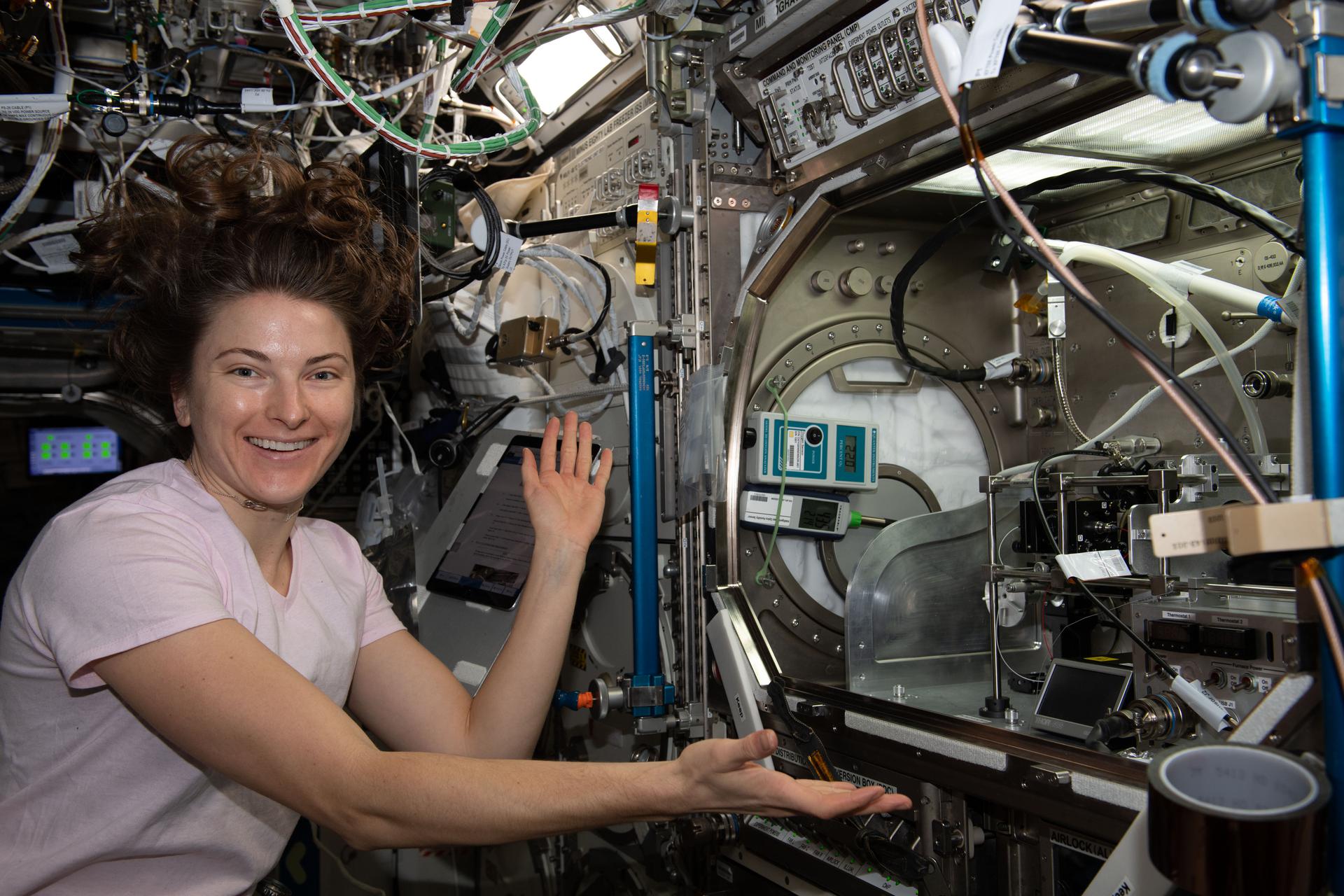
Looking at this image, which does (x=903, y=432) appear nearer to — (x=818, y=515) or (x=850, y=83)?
(x=818, y=515)

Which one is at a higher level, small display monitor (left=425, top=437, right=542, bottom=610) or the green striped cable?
the green striped cable

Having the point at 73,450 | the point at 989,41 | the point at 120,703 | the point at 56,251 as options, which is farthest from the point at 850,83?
the point at 73,450

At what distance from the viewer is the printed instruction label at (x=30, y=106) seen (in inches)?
120

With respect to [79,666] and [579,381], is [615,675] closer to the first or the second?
[579,381]

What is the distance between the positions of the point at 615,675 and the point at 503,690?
115 cm

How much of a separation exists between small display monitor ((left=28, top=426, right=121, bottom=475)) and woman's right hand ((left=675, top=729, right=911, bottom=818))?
4.47 meters

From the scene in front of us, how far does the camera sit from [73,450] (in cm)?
480

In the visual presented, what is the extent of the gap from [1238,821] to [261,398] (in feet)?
5.74

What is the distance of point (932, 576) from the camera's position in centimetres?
286

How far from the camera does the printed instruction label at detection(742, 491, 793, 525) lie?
9.55 feet

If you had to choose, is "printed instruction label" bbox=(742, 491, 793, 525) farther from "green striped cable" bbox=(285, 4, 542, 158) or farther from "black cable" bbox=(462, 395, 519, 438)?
"green striped cable" bbox=(285, 4, 542, 158)

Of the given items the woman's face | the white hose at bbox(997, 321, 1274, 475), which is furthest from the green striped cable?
the white hose at bbox(997, 321, 1274, 475)

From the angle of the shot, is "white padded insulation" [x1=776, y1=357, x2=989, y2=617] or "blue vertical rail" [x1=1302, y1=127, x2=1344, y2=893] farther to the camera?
"white padded insulation" [x1=776, y1=357, x2=989, y2=617]

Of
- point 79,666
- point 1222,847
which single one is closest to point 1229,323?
point 1222,847
